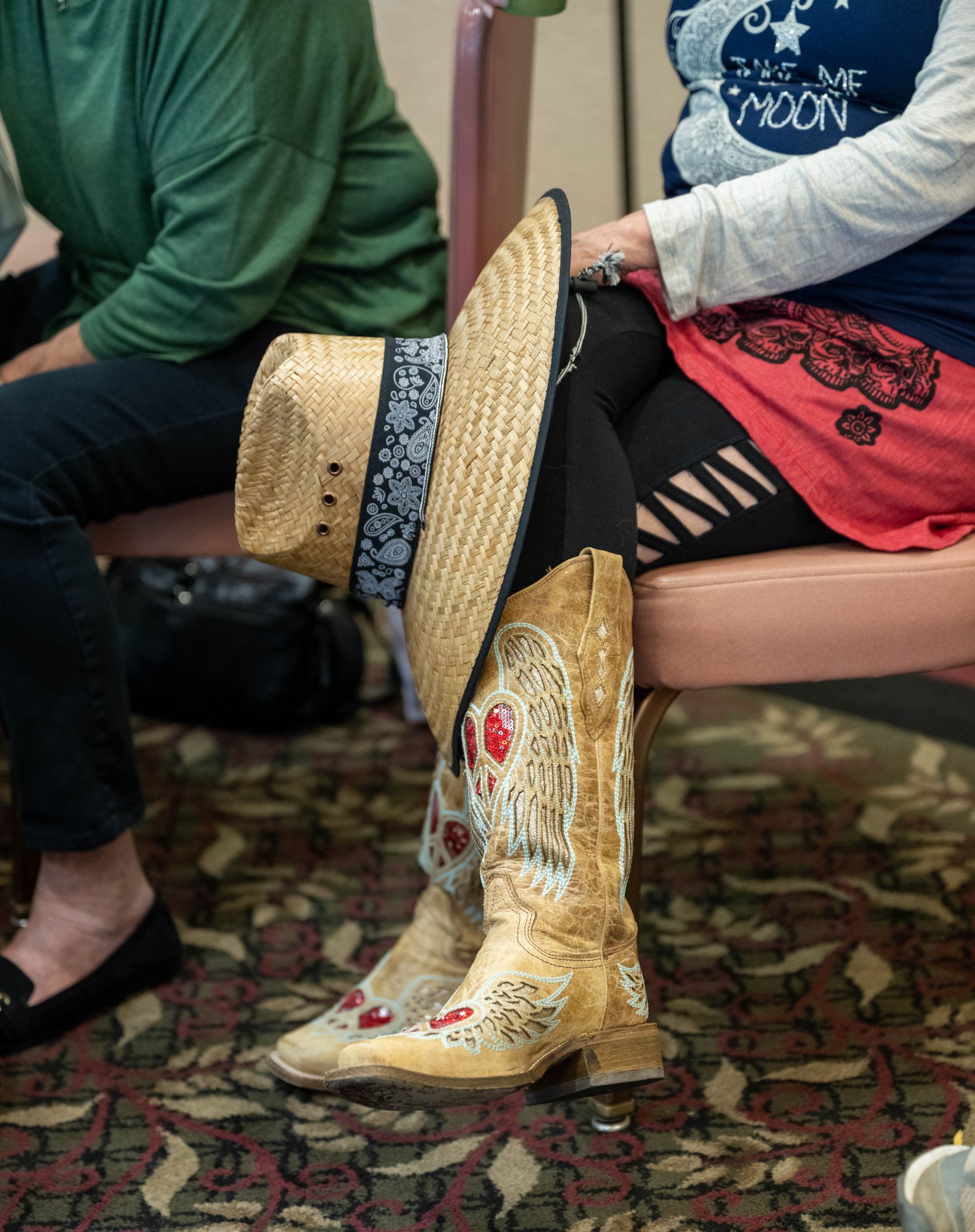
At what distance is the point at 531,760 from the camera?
0.76 m

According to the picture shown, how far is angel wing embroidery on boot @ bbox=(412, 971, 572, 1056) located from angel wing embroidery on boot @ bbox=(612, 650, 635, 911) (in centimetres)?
9

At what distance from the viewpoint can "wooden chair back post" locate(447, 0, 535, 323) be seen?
42.7 inches

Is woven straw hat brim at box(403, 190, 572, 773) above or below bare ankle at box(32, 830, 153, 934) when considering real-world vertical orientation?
above

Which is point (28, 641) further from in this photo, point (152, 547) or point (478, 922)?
point (478, 922)

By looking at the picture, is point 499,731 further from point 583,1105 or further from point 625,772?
point 583,1105

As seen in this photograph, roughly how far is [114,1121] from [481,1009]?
42cm

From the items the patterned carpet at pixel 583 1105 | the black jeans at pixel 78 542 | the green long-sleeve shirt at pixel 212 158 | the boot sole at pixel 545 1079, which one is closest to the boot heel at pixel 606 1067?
the boot sole at pixel 545 1079

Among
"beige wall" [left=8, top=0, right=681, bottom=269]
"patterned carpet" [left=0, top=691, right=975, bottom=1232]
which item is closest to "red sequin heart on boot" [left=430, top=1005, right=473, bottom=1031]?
"patterned carpet" [left=0, top=691, right=975, bottom=1232]

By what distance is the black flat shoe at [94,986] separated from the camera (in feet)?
3.44

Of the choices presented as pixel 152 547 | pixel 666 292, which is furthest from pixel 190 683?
pixel 666 292

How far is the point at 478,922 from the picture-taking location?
1.02 metres

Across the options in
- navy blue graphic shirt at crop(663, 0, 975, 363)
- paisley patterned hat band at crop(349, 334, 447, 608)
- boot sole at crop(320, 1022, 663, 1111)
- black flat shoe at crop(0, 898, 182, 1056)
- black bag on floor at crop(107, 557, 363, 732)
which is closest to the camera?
boot sole at crop(320, 1022, 663, 1111)

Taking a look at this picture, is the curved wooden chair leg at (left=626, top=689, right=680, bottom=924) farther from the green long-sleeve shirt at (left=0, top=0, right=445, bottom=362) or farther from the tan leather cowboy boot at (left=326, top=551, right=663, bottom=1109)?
the green long-sleeve shirt at (left=0, top=0, right=445, bottom=362)

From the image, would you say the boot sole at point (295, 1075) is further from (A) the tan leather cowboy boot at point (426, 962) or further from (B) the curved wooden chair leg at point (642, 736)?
(B) the curved wooden chair leg at point (642, 736)
